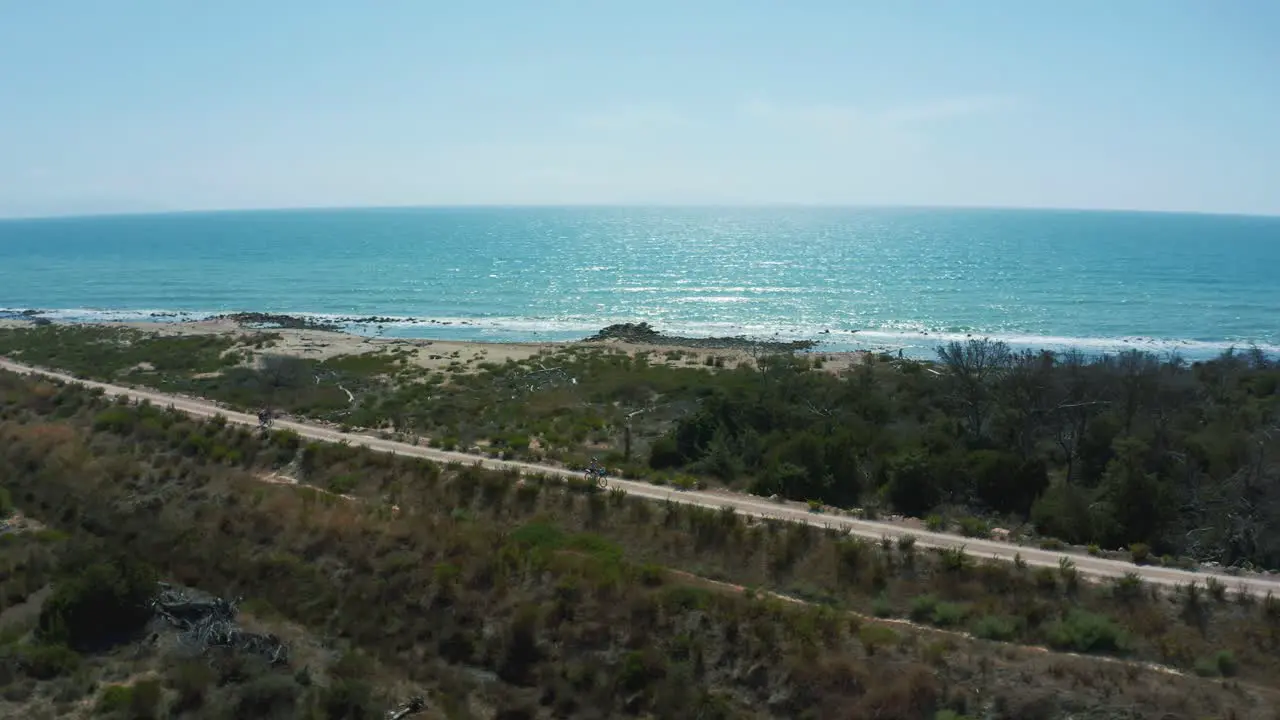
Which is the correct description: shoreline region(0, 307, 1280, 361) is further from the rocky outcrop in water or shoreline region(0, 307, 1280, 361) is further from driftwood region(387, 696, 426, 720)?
driftwood region(387, 696, 426, 720)

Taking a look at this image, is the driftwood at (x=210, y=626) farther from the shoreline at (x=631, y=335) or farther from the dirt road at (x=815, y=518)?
the shoreline at (x=631, y=335)

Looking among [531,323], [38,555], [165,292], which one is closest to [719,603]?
[38,555]

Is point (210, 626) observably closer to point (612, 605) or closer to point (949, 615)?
point (612, 605)

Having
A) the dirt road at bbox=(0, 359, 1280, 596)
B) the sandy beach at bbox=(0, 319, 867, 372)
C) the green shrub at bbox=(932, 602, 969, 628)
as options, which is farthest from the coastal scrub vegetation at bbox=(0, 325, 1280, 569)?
the green shrub at bbox=(932, 602, 969, 628)

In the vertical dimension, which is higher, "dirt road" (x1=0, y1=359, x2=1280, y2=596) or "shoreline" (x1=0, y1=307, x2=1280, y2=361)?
"dirt road" (x1=0, y1=359, x2=1280, y2=596)

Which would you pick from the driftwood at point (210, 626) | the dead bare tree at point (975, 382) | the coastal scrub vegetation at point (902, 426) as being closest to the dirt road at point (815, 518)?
the coastal scrub vegetation at point (902, 426)

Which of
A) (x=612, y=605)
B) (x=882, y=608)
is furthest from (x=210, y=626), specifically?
(x=882, y=608)
